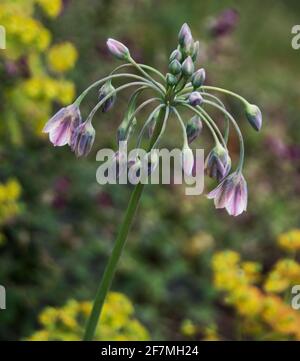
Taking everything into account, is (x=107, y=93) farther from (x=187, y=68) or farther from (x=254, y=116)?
(x=254, y=116)

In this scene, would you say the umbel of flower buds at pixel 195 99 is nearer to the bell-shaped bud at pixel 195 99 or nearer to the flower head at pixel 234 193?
the bell-shaped bud at pixel 195 99

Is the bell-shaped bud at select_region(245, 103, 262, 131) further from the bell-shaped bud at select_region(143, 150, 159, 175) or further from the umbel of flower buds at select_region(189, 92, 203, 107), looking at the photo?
the bell-shaped bud at select_region(143, 150, 159, 175)

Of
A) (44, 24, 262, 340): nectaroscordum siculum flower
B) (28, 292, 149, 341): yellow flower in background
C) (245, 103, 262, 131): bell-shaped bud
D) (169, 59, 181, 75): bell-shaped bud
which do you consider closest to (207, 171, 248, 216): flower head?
(44, 24, 262, 340): nectaroscordum siculum flower

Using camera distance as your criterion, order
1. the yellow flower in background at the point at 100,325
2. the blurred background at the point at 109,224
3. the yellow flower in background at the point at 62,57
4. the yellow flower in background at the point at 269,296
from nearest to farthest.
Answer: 1. the yellow flower in background at the point at 100,325
2. the yellow flower in background at the point at 269,296
3. the blurred background at the point at 109,224
4. the yellow flower in background at the point at 62,57

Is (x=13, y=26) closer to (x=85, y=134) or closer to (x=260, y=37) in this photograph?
(x=85, y=134)

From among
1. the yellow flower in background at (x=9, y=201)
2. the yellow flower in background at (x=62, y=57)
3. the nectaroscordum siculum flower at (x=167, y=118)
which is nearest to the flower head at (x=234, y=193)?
the nectaroscordum siculum flower at (x=167, y=118)

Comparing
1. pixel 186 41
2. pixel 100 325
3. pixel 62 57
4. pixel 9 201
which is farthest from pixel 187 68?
pixel 62 57
